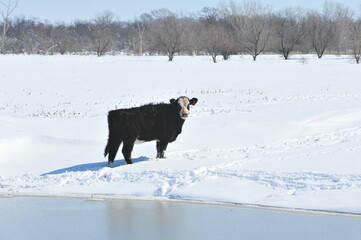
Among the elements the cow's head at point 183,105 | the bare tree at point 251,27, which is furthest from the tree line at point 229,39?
the cow's head at point 183,105

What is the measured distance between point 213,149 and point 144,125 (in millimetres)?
1900

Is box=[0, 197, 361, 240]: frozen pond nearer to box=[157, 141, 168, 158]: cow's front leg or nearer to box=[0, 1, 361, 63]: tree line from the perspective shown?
box=[157, 141, 168, 158]: cow's front leg

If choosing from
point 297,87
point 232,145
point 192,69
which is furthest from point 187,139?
point 192,69

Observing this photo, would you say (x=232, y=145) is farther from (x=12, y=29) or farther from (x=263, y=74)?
(x=12, y=29)

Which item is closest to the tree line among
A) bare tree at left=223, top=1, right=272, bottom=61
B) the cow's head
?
bare tree at left=223, top=1, right=272, bottom=61

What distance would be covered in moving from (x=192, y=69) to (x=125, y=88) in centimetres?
1054

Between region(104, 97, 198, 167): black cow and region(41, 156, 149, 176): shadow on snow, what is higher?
region(104, 97, 198, 167): black cow

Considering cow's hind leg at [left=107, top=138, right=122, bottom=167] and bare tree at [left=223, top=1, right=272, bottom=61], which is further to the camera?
bare tree at [left=223, top=1, right=272, bottom=61]

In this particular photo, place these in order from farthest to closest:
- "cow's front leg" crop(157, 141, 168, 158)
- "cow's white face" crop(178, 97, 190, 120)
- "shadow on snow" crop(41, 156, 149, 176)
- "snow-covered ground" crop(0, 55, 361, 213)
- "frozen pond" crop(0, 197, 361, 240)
A: "cow's front leg" crop(157, 141, 168, 158), "cow's white face" crop(178, 97, 190, 120), "shadow on snow" crop(41, 156, 149, 176), "snow-covered ground" crop(0, 55, 361, 213), "frozen pond" crop(0, 197, 361, 240)

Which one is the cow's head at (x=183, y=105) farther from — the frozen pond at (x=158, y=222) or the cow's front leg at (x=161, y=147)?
the frozen pond at (x=158, y=222)

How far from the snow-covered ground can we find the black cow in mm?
322

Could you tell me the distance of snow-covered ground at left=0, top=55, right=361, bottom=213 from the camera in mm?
8148

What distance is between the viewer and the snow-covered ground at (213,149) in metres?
8.15

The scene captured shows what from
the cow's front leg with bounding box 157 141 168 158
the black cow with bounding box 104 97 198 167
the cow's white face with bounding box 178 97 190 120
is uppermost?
the cow's white face with bounding box 178 97 190 120
